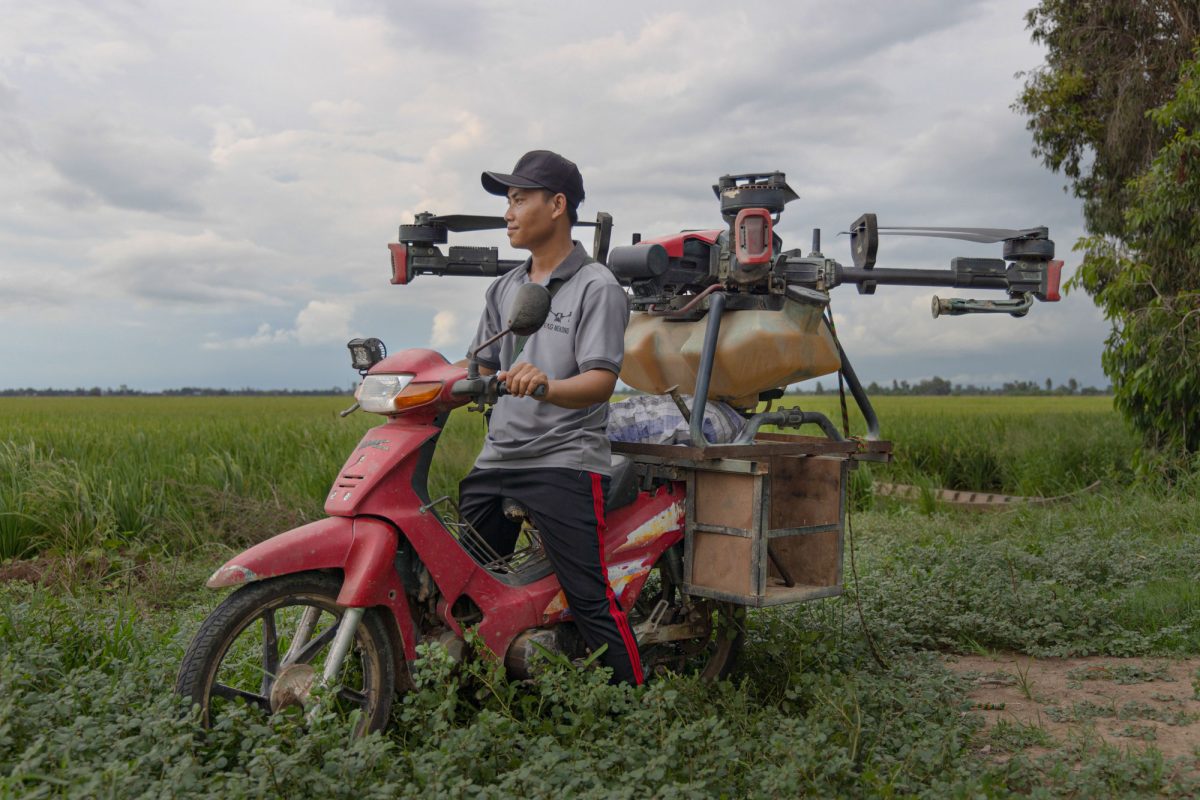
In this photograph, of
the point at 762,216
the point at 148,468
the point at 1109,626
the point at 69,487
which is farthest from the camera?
the point at 148,468

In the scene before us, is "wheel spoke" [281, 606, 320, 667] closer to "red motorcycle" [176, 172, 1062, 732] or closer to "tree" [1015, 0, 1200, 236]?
"red motorcycle" [176, 172, 1062, 732]

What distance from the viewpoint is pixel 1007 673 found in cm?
463

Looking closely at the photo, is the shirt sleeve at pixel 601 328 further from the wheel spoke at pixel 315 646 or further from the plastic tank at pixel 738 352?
the wheel spoke at pixel 315 646

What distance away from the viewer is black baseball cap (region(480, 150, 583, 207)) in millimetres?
3453

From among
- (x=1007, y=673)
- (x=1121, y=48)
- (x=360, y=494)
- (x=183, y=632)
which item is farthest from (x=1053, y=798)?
(x=1121, y=48)

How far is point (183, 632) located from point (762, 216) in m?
3.01

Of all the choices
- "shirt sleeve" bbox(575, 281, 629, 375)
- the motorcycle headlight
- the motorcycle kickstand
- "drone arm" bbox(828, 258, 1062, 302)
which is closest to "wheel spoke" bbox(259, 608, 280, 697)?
the motorcycle kickstand

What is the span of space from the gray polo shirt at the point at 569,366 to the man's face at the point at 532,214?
0.43ft

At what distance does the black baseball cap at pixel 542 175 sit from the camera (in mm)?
3453

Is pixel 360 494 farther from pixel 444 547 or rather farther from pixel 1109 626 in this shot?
pixel 1109 626

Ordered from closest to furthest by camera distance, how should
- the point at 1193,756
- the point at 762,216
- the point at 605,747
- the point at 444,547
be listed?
1. the point at 605,747
2. the point at 444,547
3. the point at 1193,756
4. the point at 762,216

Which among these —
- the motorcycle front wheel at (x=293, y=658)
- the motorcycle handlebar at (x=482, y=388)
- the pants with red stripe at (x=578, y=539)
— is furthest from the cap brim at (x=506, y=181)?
the motorcycle front wheel at (x=293, y=658)

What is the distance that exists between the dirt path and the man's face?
241 centimetres

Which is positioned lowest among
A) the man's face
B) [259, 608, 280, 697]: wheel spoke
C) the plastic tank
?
[259, 608, 280, 697]: wheel spoke
